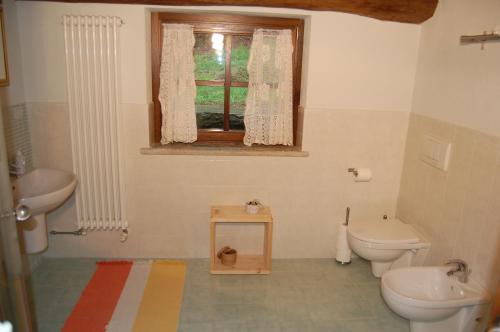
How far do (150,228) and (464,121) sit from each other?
235cm

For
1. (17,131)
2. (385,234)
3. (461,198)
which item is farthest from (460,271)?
(17,131)

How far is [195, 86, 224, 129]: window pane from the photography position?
10.5ft

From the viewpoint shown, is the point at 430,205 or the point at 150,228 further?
the point at 150,228

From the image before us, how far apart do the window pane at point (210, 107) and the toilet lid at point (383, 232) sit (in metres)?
1.33

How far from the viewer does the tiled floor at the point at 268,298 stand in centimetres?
252

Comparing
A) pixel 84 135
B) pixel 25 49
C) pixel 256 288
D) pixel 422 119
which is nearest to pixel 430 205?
pixel 422 119

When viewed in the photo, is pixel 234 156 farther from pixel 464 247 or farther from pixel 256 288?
pixel 464 247

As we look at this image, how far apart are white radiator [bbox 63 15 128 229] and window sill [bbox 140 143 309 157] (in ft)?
0.97

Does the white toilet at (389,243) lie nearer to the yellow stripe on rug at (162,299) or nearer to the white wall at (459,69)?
the white wall at (459,69)

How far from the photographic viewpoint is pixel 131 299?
8.97 feet

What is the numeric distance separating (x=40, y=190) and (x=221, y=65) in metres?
1.59

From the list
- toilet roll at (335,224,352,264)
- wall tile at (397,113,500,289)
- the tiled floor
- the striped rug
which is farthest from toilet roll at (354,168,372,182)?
the striped rug

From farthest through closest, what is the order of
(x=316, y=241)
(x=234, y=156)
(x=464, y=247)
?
(x=316, y=241), (x=234, y=156), (x=464, y=247)

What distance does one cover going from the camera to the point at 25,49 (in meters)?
2.79
